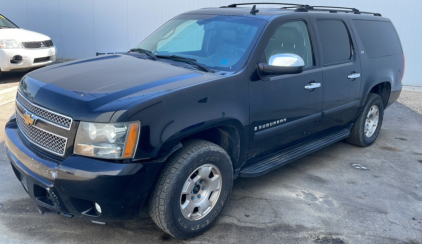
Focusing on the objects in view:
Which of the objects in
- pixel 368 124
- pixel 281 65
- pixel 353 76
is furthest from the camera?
pixel 368 124

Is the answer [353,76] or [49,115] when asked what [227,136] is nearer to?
[49,115]

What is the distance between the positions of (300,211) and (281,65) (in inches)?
53.7

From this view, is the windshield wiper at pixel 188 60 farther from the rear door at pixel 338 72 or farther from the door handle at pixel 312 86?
the rear door at pixel 338 72

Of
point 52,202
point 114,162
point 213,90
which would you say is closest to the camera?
point 114,162

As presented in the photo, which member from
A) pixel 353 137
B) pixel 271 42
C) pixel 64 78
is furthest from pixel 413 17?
pixel 64 78

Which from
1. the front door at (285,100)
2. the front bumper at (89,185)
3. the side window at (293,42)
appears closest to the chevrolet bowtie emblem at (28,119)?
the front bumper at (89,185)

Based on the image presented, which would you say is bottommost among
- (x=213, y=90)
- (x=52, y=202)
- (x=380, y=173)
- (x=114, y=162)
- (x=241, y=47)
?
(x=380, y=173)

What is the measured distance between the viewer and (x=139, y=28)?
10.5 m

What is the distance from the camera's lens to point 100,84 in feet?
9.43

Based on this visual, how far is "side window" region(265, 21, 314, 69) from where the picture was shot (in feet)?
12.2

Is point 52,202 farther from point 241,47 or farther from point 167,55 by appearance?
point 241,47

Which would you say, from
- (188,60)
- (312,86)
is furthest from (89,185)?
(312,86)

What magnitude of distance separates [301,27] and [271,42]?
1.99 feet

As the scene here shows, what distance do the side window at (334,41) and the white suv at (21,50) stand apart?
21.0 feet
